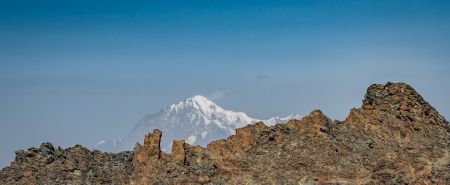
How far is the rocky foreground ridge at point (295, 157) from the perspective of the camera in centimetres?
9319

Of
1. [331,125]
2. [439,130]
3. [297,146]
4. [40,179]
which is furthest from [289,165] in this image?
[40,179]

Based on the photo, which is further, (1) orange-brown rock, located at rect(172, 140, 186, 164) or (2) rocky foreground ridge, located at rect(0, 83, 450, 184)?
(1) orange-brown rock, located at rect(172, 140, 186, 164)

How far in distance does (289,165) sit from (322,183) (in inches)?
211

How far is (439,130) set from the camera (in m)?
101

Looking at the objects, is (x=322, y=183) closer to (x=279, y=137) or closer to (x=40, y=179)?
(x=279, y=137)

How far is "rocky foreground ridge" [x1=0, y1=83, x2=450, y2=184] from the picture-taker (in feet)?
306

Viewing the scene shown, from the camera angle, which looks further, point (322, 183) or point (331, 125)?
point (331, 125)

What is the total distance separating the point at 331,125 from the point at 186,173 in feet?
76.5

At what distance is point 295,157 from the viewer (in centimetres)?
9588

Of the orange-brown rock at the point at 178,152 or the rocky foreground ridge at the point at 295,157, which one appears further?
→ the orange-brown rock at the point at 178,152

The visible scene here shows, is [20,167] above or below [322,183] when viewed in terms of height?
above

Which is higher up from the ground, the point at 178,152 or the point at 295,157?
the point at 178,152

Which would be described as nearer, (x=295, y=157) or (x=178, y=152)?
(x=295, y=157)

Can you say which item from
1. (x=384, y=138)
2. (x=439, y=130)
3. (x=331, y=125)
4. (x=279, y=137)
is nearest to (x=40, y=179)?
(x=279, y=137)
